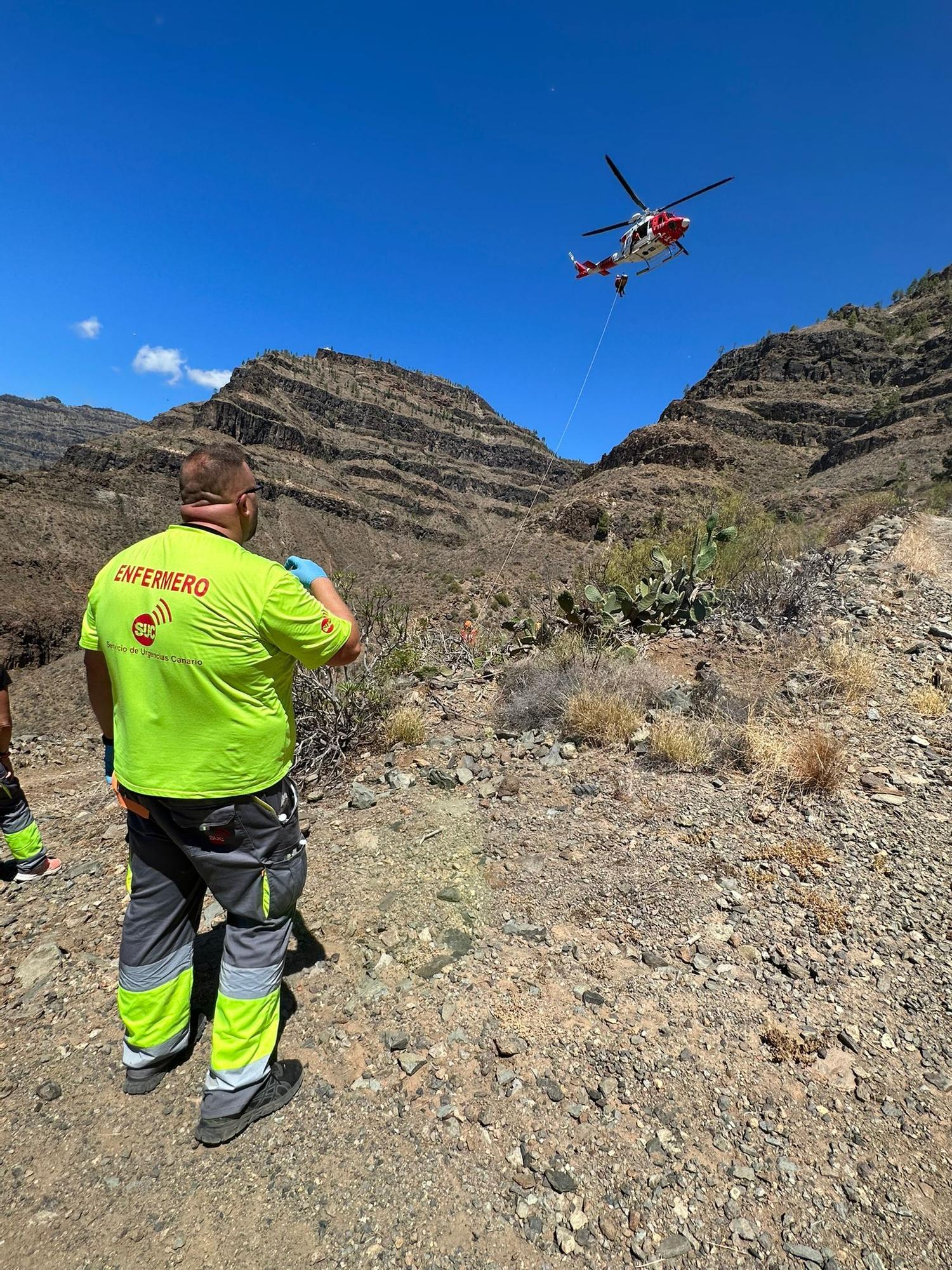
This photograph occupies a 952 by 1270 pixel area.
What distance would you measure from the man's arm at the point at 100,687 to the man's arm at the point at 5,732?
2466 millimetres

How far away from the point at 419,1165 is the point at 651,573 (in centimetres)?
858

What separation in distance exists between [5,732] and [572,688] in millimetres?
4340

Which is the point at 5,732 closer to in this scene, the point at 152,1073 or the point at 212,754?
the point at 152,1073

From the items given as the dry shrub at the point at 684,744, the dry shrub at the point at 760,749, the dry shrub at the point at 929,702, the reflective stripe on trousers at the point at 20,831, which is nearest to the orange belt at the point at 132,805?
the reflective stripe on trousers at the point at 20,831

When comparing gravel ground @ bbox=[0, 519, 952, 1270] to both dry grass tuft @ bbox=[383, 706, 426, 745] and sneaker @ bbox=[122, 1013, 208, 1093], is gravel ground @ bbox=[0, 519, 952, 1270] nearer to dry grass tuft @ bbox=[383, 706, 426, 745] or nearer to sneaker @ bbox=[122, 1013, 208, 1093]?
sneaker @ bbox=[122, 1013, 208, 1093]

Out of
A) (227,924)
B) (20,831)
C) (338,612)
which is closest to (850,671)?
(338,612)

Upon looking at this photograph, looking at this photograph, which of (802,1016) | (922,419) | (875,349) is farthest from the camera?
(875,349)

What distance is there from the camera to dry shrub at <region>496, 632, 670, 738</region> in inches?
193

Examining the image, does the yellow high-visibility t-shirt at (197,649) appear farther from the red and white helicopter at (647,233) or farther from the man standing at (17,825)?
the red and white helicopter at (647,233)

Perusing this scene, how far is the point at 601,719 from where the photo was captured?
461 centimetres

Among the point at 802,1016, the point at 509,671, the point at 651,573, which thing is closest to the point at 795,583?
the point at 651,573

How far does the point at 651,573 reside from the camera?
366 inches

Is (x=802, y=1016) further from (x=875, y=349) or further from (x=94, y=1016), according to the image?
(x=875, y=349)

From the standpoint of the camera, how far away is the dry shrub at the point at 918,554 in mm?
7652
